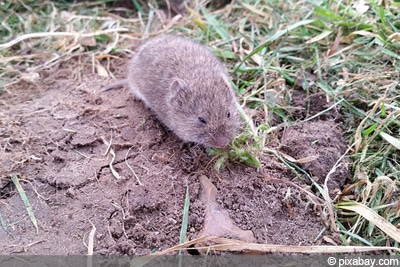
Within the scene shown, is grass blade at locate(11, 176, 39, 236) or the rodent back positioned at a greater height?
the rodent back

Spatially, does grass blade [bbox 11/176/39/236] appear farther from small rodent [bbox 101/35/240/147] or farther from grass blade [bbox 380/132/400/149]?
grass blade [bbox 380/132/400/149]

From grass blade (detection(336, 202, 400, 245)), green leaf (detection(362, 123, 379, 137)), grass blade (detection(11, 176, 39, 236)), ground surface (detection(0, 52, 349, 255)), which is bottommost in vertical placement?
grass blade (detection(11, 176, 39, 236))

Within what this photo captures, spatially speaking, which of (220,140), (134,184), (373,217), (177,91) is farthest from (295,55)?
(134,184)

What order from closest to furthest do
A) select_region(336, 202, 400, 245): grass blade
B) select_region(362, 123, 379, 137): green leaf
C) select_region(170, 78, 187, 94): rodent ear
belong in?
select_region(336, 202, 400, 245): grass blade
select_region(362, 123, 379, 137): green leaf
select_region(170, 78, 187, 94): rodent ear

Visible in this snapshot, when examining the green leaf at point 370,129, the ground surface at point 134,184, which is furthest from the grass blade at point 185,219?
the green leaf at point 370,129

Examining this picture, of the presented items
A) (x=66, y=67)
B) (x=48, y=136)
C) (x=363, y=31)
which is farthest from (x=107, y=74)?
(x=363, y=31)

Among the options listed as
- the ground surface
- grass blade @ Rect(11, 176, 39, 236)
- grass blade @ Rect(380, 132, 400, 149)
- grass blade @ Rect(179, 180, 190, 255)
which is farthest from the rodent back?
grass blade @ Rect(11, 176, 39, 236)

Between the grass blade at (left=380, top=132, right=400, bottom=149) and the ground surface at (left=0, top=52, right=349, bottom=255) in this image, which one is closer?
the ground surface at (left=0, top=52, right=349, bottom=255)

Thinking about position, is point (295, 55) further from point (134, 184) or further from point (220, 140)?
point (134, 184)
